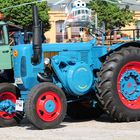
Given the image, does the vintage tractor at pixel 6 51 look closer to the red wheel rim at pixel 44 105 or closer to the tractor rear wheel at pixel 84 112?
the red wheel rim at pixel 44 105

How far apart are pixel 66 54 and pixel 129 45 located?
136 centimetres

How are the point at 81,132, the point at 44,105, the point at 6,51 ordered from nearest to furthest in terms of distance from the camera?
the point at 81,132 < the point at 44,105 < the point at 6,51

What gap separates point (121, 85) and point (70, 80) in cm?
110

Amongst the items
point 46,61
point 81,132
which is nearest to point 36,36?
point 46,61

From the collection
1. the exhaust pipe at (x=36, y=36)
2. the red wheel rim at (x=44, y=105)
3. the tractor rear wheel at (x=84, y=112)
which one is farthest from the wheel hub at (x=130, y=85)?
the exhaust pipe at (x=36, y=36)

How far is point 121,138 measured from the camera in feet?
30.0

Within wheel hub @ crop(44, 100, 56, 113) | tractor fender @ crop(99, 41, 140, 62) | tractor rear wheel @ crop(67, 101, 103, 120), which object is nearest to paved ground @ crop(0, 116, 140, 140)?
wheel hub @ crop(44, 100, 56, 113)

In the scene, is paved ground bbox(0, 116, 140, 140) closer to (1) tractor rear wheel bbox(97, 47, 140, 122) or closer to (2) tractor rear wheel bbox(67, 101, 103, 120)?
(1) tractor rear wheel bbox(97, 47, 140, 122)

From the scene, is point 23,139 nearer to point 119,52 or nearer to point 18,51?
point 18,51

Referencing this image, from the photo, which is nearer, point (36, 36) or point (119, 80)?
point (36, 36)

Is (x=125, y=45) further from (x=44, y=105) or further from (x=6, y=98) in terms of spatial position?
(x=6, y=98)

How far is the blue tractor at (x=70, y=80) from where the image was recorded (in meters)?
10.5

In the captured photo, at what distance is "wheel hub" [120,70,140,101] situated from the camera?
36.4 ft

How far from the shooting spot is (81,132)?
9.92m
